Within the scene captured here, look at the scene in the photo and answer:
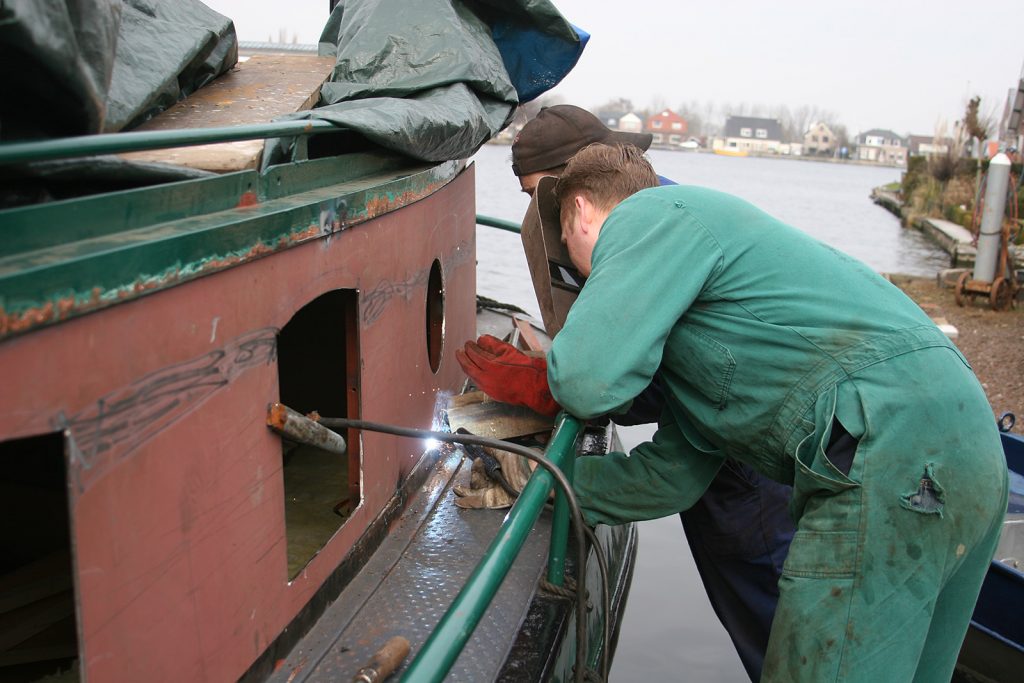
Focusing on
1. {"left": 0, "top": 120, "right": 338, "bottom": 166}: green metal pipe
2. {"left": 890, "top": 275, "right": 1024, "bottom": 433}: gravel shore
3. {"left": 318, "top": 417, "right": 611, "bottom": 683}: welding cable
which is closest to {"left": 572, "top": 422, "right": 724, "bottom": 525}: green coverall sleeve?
{"left": 318, "top": 417, "right": 611, "bottom": 683}: welding cable

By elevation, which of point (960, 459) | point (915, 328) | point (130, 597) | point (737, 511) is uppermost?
point (915, 328)

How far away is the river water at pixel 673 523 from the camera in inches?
257

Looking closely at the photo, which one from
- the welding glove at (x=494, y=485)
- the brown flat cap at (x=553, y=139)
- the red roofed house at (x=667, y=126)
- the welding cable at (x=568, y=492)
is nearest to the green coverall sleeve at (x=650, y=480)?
the welding cable at (x=568, y=492)

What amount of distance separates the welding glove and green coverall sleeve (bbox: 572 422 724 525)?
0.65m

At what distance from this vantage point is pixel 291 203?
2.38 m

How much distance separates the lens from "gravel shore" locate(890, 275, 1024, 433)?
33.7 ft

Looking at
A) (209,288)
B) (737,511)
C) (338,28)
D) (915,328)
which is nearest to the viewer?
(209,288)

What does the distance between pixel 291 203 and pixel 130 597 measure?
1.10 metres

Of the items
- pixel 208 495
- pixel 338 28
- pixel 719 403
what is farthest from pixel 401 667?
pixel 338 28

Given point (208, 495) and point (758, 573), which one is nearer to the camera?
point (208, 495)

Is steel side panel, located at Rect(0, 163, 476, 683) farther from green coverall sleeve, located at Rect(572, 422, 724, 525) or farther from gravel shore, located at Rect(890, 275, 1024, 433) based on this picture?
gravel shore, located at Rect(890, 275, 1024, 433)

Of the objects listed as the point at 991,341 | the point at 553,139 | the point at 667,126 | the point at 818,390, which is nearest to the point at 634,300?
the point at 818,390

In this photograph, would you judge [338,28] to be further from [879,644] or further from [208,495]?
[879,644]

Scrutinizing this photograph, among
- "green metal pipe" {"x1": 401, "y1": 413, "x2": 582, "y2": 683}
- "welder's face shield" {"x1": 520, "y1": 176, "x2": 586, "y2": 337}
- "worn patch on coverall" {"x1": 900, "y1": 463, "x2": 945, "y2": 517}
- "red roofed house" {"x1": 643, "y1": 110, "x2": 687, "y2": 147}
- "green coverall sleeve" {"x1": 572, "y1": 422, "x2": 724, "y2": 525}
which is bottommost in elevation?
"green coverall sleeve" {"x1": 572, "y1": 422, "x2": 724, "y2": 525}
